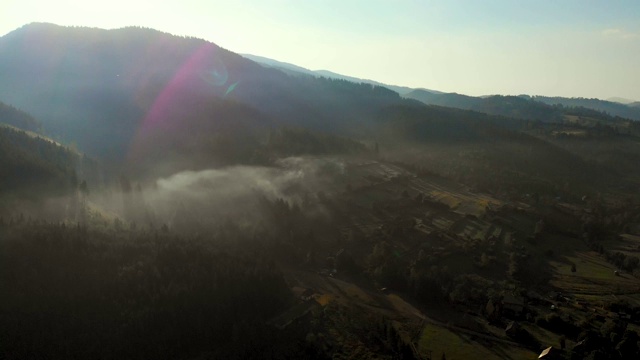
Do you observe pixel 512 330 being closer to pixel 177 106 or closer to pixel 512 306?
pixel 512 306

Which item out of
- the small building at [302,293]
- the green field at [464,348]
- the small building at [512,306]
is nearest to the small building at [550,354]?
the green field at [464,348]

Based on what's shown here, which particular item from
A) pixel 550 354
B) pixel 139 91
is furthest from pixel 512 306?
pixel 139 91

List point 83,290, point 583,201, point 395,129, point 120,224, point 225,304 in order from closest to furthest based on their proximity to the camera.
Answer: point 83,290
point 225,304
point 120,224
point 583,201
point 395,129

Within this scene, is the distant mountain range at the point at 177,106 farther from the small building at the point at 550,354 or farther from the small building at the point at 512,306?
the small building at the point at 550,354

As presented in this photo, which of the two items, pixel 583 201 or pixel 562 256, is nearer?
pixel 562 256

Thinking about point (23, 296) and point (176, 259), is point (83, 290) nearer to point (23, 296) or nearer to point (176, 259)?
point (23, 296)

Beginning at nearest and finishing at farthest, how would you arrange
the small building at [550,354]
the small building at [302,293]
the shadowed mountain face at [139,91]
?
the small building at [550,354] → the small building at [302,293] → the shadowed mountain face at [139,91]

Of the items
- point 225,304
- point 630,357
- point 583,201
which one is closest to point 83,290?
point 225,304

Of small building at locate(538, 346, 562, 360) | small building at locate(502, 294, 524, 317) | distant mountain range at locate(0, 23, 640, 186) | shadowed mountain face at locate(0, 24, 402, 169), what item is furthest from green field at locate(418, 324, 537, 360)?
shadowed mountain face at locate(0, 24, 402, 169)
